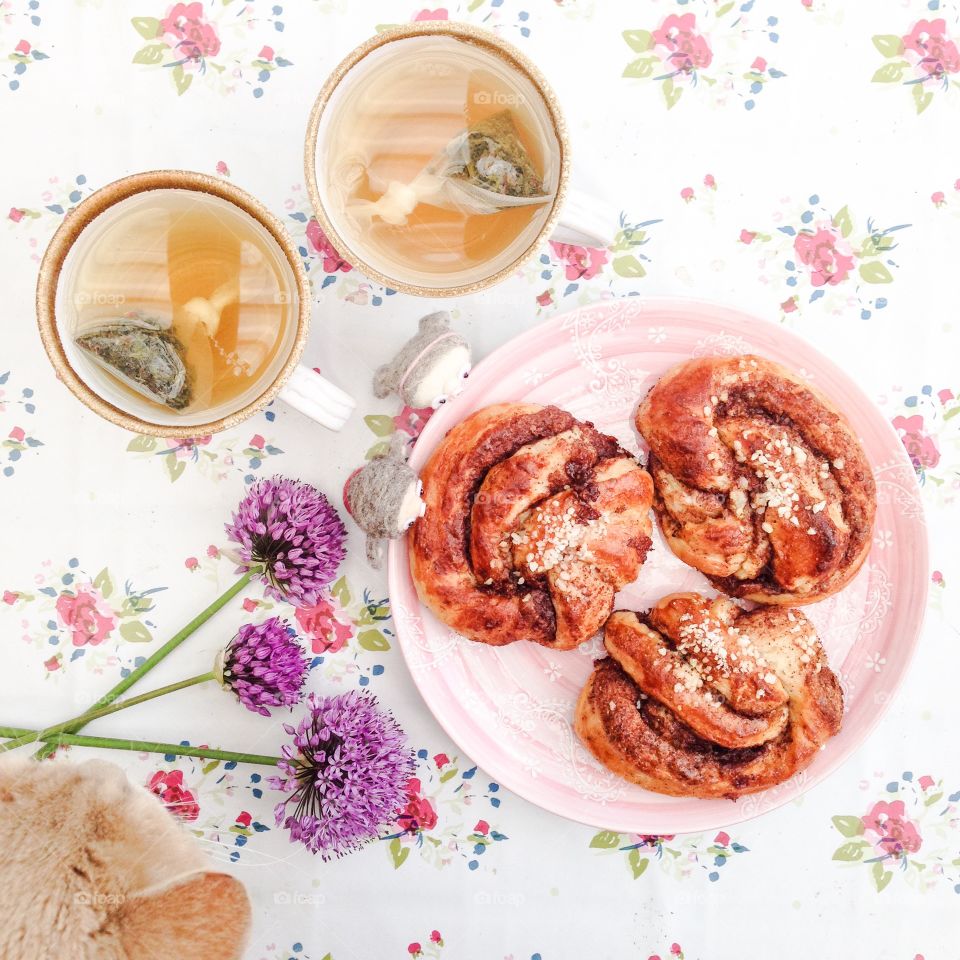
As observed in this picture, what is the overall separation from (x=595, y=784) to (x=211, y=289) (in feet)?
3.48

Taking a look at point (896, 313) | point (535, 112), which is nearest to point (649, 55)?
point (535, 112)

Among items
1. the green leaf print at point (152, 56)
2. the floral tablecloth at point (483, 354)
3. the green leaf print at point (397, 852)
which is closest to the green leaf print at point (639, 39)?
the floral tablecloth at point (483, 354)

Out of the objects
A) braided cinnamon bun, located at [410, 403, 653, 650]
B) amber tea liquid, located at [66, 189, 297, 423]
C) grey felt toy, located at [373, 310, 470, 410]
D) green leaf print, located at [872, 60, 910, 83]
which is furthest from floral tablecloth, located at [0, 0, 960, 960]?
amber tea liquid, located at [66, 189, 297, 423]

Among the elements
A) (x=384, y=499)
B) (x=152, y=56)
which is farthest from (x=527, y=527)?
(x=152, y=56)

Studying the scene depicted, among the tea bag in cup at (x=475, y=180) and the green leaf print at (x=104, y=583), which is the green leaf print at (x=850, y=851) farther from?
the green leaf print at (x=104, y=583)

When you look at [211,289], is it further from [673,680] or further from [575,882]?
[575,882]

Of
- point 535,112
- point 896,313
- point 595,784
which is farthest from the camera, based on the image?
point 896,313

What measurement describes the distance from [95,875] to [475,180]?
105 cm

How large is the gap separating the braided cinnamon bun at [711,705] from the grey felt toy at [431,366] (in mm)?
511

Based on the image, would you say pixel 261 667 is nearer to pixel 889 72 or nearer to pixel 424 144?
pixel 424 144

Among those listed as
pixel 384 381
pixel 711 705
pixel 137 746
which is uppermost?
pixel 384 381

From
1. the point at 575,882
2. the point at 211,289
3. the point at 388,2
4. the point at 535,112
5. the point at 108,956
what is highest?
the point at 388,2

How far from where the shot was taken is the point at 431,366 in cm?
142

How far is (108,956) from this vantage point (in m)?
1.06
